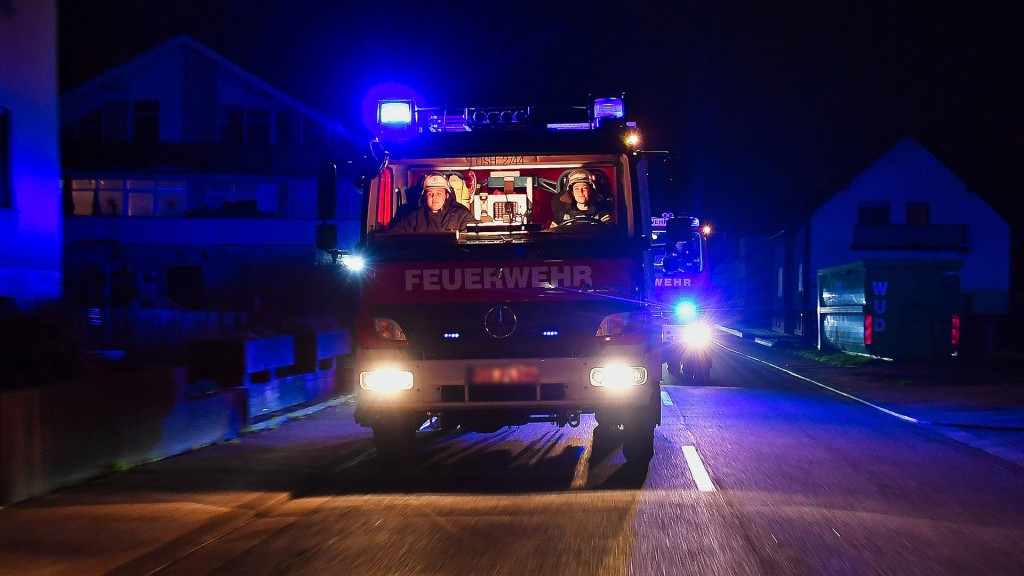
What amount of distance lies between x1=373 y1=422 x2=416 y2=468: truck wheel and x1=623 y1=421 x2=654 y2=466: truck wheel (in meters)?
2.02

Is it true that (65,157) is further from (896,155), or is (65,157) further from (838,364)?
(896,155)

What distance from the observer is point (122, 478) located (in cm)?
848

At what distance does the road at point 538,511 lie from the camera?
595cm

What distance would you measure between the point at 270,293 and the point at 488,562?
1958cm

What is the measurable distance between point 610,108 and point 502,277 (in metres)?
2.40

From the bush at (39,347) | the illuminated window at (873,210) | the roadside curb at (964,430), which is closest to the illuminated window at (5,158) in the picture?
the bush at (39,347)

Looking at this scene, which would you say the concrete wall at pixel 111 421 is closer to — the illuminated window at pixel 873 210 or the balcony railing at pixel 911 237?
the balcony railing at pixel 911 237

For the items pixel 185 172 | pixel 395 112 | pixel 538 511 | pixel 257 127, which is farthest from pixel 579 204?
pixel 257 127

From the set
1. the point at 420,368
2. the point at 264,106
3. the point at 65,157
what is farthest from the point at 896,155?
the point at 420,368

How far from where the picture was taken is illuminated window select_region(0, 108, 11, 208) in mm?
16625

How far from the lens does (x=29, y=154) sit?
17.2 m

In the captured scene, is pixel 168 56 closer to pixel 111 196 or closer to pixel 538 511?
pixel 111 196

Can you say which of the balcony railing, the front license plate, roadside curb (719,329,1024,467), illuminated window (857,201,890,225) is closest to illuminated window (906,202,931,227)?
the balcony railing

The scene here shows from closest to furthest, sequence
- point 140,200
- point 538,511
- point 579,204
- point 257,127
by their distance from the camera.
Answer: point 538,511 → point 579,204 → point 140,200 → point 257,127
